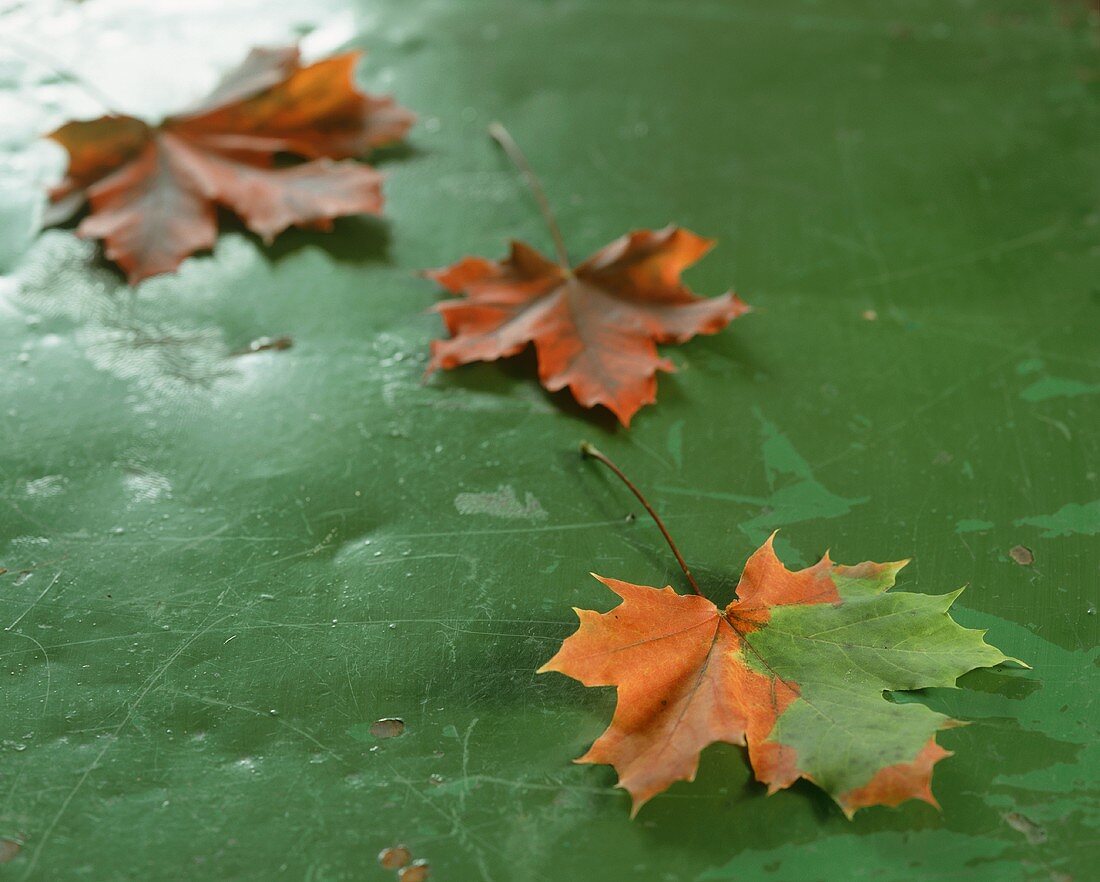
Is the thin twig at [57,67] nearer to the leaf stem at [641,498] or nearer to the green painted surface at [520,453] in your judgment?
the green painted surface at [520,453]

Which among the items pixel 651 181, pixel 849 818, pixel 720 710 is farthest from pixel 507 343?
pixel 849 818

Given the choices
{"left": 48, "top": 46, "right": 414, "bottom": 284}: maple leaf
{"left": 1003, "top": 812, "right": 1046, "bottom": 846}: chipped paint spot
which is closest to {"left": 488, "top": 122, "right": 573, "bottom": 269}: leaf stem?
{"left": 48, "top": 46, "right": 414, "bottom": 284}: maple leaf

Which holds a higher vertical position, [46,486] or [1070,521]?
[46,486]

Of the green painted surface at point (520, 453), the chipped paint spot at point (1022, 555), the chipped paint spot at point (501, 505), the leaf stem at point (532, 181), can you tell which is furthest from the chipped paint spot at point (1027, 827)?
the leaf stem at point (532, 181)

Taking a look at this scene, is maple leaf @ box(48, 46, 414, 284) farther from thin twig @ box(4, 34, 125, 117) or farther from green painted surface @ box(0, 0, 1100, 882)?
thin twig @ box(4, 34, 125, 117)

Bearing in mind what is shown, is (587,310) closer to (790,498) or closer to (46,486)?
(790,498)

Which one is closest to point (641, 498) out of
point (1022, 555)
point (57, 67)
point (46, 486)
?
point (1022, 555)

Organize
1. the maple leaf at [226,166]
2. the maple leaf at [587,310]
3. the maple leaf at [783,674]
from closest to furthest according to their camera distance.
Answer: the maple leaf at [783,674] < the maple leaf at [587,310] < the maple leaf at [226,166]
